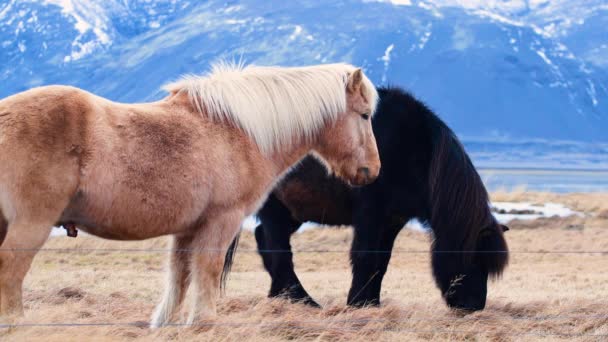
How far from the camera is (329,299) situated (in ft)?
29.6

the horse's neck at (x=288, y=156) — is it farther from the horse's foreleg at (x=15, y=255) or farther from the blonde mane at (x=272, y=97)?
the horse's foreleg at (x=15, y=255)

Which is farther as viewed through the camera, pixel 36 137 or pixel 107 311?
pixel 107 311

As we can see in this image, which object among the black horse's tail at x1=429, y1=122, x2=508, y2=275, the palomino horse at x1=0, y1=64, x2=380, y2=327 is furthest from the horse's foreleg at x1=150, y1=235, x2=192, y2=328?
the black horse's tail at x1=429, y1=122, x2=508, y2=275

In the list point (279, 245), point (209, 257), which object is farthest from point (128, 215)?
point (279, 245)

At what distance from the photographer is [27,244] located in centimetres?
520

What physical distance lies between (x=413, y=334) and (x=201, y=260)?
1561mm

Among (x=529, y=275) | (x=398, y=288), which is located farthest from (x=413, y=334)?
(x=529, y=275)

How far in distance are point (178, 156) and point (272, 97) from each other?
0.89 metres

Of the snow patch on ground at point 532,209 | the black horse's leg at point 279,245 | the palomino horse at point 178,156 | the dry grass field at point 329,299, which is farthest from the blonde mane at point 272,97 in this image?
the snow patch on ground at point 532,209

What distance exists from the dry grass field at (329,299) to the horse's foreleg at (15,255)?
188mm

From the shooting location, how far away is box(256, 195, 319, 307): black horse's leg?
29.0ft

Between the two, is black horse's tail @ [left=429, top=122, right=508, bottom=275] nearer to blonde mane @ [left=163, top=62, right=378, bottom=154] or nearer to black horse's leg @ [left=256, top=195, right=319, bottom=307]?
blonde mane @ [left=163, top=62, right=378, bottom=154]

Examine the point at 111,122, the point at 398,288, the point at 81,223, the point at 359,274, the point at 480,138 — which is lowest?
the point at 480,138

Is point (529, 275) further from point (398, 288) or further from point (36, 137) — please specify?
point (36, 137)
